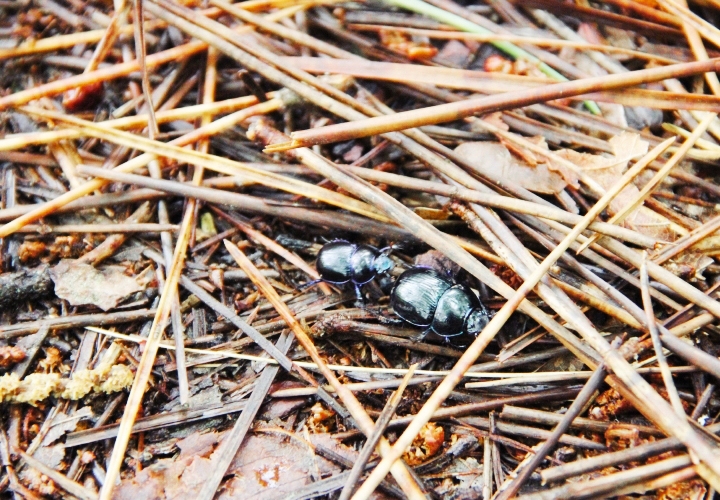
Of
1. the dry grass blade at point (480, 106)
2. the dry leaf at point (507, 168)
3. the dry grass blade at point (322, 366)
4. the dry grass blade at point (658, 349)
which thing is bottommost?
the dry grass blade at point (322, 366)

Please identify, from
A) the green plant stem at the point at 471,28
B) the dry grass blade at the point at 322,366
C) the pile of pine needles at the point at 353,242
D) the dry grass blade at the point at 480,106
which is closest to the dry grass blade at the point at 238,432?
the pile of pine needles at the point at 353,242

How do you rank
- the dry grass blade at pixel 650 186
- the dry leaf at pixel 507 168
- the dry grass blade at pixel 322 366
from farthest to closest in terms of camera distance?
the dry leaf at pixel 507 168 < the dry grass blade at pixel 650 186 < the dry grass blade at pixel 322 366

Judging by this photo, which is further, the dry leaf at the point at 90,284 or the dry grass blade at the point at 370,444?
the dry leaf at the point at 90,284

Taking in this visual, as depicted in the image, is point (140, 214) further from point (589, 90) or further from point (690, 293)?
point (690, 293)

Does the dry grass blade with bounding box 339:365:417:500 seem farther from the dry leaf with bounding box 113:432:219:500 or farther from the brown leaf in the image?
the dry leaf with bounding box 113:432:219:500

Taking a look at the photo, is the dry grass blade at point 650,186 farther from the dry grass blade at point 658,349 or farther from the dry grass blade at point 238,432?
the dry grass blade at point 238,432

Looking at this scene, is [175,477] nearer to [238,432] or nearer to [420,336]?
[238,432]

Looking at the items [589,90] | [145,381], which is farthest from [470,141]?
[145,381]
